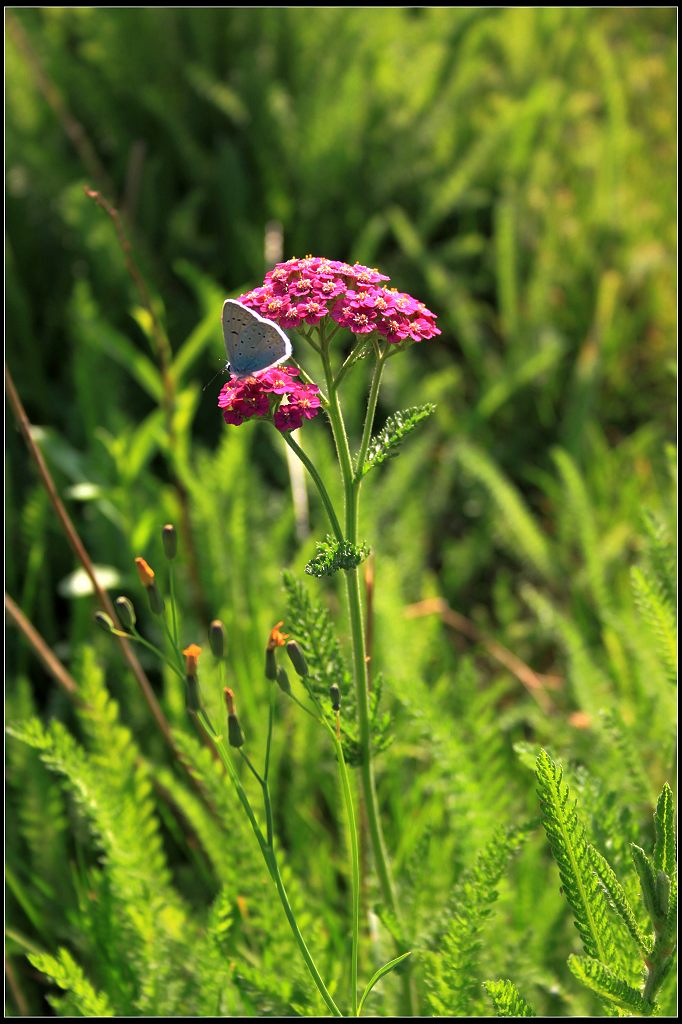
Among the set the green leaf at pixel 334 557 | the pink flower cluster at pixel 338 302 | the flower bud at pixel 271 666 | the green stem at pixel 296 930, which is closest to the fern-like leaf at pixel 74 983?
the green stem at pixel 296 930

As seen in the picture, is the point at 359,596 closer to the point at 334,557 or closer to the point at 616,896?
the point at 334,557

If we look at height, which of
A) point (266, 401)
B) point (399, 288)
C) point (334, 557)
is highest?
point (399, 288)

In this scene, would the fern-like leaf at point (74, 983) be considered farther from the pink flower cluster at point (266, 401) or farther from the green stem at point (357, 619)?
the pink flower cluster at point (266, 401)

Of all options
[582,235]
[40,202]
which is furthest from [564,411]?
[40,202]

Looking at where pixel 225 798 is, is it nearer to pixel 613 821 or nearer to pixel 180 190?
pixel 613 821

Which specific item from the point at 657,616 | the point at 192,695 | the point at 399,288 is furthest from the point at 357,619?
the point at 399,288

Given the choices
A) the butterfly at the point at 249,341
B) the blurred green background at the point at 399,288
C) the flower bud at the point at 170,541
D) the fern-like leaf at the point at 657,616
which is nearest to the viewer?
the butterfly at the point at 249,341

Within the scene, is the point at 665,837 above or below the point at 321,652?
below
